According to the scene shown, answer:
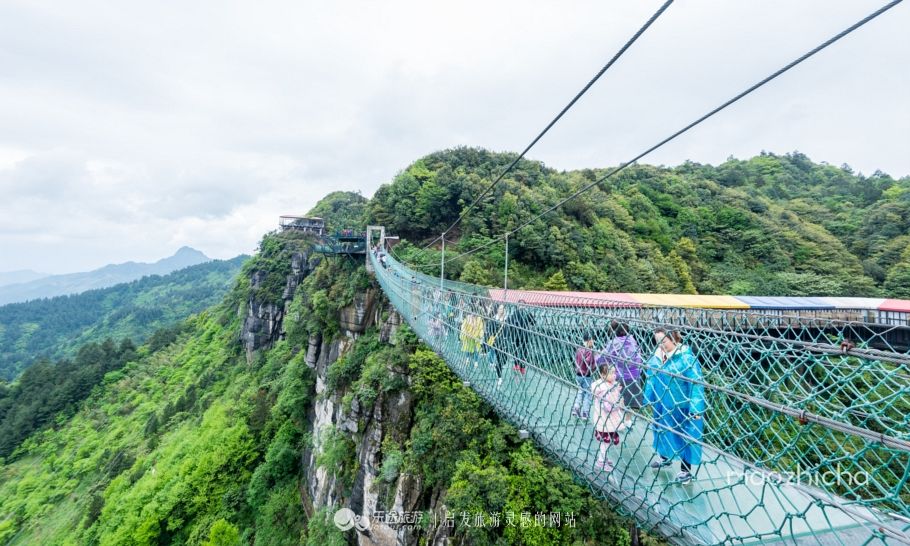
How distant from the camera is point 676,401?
84.0 inches

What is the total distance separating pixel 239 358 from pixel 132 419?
8.17 m

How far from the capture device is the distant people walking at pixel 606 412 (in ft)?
8.20

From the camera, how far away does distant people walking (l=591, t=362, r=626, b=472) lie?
2.50 meters

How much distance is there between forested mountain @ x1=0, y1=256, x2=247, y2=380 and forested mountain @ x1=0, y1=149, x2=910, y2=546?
2409cm

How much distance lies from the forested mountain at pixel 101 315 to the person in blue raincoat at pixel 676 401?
57444 mm

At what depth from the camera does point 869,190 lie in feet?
86.9

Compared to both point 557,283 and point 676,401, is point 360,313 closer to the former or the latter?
point 557,283

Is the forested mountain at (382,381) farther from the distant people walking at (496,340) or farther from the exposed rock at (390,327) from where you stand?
the distant people walking at (496,340)

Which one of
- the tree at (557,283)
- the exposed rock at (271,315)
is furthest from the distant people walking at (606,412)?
the exposed rock at (271,315)

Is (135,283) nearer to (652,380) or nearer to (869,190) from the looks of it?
(652,380)

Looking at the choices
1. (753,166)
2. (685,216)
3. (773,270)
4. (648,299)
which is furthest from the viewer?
(753,166)

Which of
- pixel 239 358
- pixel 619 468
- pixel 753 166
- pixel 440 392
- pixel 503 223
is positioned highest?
pixel 753 166

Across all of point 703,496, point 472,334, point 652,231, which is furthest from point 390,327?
point 652,231

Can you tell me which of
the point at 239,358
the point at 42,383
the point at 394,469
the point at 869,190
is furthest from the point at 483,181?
the point at 42,383
